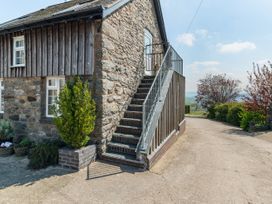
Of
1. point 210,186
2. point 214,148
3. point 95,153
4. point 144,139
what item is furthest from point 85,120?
point 214,148

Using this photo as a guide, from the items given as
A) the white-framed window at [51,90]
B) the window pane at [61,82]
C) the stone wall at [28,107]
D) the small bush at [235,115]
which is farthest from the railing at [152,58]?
the small bush at [235,115]

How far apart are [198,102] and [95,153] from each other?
25198 millimetres

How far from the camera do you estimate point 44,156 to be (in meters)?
5.62

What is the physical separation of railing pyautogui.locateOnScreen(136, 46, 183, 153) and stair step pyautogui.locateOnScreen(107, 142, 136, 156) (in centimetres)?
36

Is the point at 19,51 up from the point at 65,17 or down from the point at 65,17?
down

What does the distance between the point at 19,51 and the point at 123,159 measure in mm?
5649

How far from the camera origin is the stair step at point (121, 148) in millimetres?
5953

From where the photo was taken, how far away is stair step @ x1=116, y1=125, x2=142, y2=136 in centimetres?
654

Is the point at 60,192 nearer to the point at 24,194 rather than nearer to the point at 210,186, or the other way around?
the point at 24,194

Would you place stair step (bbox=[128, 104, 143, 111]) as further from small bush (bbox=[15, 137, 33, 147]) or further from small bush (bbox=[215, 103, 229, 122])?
small bush (bbox=[215, 103, 229, 122])

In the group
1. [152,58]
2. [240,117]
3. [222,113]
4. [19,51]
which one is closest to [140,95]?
[152,58]

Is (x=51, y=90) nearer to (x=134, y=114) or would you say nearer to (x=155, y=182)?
(x=134, y=114)

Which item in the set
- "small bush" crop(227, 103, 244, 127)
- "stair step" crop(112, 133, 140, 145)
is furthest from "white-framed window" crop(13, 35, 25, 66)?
"small bush" crop(227, 103, 244, 127)

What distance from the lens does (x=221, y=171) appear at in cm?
544
